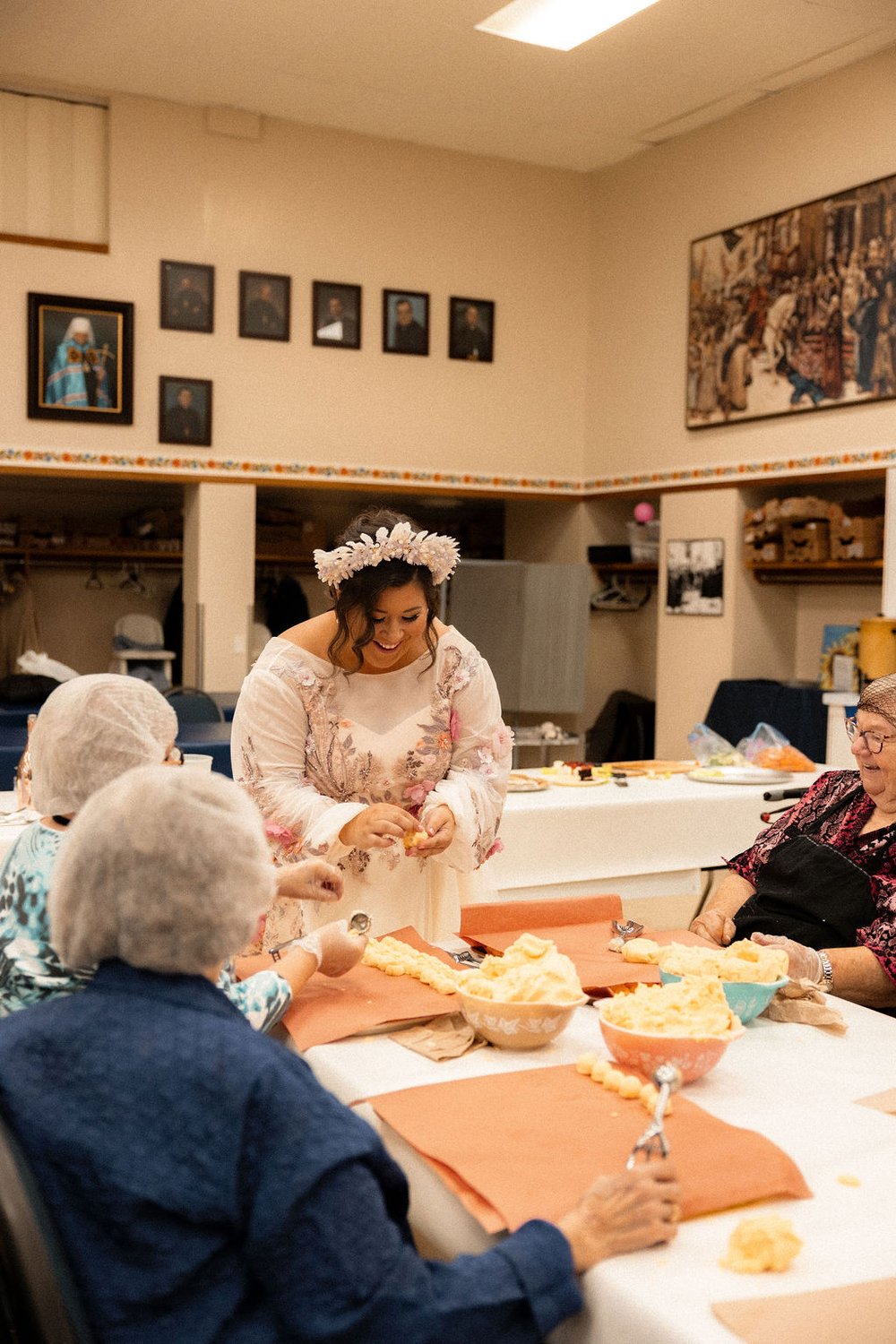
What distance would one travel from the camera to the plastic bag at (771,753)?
17.9 feet

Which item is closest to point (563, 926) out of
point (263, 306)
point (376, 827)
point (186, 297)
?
point (376, 827)

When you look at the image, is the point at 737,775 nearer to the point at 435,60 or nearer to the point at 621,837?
the point at 621,837

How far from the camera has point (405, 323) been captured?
10.1 meters

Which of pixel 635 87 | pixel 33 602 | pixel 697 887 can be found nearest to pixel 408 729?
pixel 697 887

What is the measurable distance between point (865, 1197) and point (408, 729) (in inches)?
65.0

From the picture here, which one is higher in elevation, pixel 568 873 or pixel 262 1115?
pixel 262 1115

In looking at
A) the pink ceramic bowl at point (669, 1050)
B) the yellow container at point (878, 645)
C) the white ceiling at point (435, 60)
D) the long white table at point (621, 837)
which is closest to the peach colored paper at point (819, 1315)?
the pink ceramic bowl at point (669, 1050)

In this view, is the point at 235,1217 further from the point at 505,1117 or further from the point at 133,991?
the point at 505,1117

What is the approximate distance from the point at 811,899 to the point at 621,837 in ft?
5.57

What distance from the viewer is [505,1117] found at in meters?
1.80

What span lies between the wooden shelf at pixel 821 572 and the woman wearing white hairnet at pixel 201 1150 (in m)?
7.45

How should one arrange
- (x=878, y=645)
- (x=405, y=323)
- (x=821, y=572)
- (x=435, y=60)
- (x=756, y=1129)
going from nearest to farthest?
(x=756, y=1129) → (x=878, y=645) → (x=435, y=60) → (x=821, y=572) → (x=405, y=323)

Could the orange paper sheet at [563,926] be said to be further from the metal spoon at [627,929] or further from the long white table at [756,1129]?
the long white table at [756,1129]

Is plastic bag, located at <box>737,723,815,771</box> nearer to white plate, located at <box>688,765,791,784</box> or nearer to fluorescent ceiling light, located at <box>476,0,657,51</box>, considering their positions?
white plate, located at <box>688,765,791,784</box>
